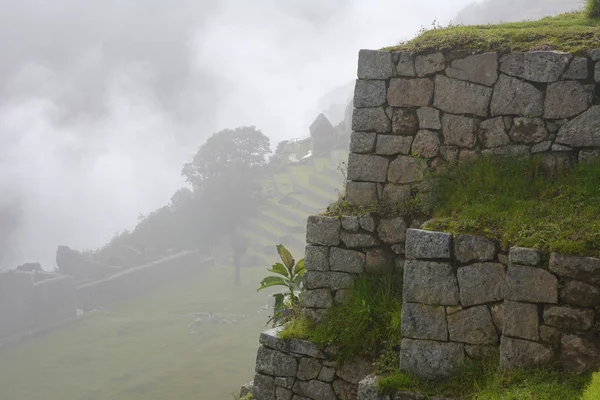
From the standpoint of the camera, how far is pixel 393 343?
5.34 metres

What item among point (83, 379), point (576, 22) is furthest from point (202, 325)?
point (576, 22)

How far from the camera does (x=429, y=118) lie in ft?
19.3

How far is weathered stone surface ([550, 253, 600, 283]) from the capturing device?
4.13 m

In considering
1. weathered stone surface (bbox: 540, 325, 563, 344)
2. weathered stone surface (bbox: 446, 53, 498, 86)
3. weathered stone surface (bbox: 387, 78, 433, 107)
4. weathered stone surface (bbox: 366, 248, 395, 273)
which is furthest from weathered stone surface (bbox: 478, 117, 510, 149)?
weathered stone surface (bbox: 540, 325, 563, 344)

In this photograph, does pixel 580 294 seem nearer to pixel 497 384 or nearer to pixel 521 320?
pixel 521 320

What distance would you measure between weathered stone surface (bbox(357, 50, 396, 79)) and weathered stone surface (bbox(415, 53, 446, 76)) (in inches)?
10.7

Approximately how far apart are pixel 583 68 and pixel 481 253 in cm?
213

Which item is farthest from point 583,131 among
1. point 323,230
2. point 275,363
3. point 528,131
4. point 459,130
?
point 275,363

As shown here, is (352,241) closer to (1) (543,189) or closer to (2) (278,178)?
(1) (543,189)

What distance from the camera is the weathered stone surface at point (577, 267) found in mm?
4133

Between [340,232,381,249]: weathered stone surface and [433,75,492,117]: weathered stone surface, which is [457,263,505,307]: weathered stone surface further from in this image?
[433,75,492,117]: weathered stone surface

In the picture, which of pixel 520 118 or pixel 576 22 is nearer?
pixel 520 118

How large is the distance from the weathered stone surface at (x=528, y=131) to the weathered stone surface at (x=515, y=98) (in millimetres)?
69

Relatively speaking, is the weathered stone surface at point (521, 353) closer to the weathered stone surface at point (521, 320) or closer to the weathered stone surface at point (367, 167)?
the weathered stone surface at point (521, 320)
